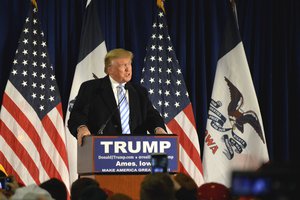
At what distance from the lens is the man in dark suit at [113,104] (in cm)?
509

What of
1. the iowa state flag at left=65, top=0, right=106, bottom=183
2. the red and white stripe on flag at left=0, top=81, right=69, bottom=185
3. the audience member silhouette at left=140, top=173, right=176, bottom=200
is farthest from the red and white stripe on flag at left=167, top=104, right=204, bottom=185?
the audience member silhouette at left=140, top=173, right=176, bottom=200

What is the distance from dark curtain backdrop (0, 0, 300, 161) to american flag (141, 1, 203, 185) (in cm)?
21

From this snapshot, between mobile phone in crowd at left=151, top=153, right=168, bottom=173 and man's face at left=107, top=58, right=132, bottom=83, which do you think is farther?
man's face at left=107, top=58, right=132, bottom=83

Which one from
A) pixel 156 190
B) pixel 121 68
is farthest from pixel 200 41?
pixel 156 190

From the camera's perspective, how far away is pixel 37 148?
7660 millimetres

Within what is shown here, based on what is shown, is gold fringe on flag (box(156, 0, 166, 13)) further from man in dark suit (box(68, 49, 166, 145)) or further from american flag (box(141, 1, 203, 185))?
man in dark suit (box(68, 49, 166, 145))

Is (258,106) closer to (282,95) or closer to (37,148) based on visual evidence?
(282,95)

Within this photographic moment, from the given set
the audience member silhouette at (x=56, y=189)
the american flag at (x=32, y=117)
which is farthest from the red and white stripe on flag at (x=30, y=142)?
the audience member silhouette at (x=56, y=189)

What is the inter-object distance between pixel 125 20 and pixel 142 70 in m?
0.65

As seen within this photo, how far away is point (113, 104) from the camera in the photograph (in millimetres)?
5152

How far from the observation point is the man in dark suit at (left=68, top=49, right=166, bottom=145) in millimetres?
5090

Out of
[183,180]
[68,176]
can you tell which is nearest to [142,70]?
[68,176]

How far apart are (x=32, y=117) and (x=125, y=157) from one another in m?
3.36

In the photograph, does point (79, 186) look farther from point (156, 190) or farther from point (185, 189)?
point (156, 190)
